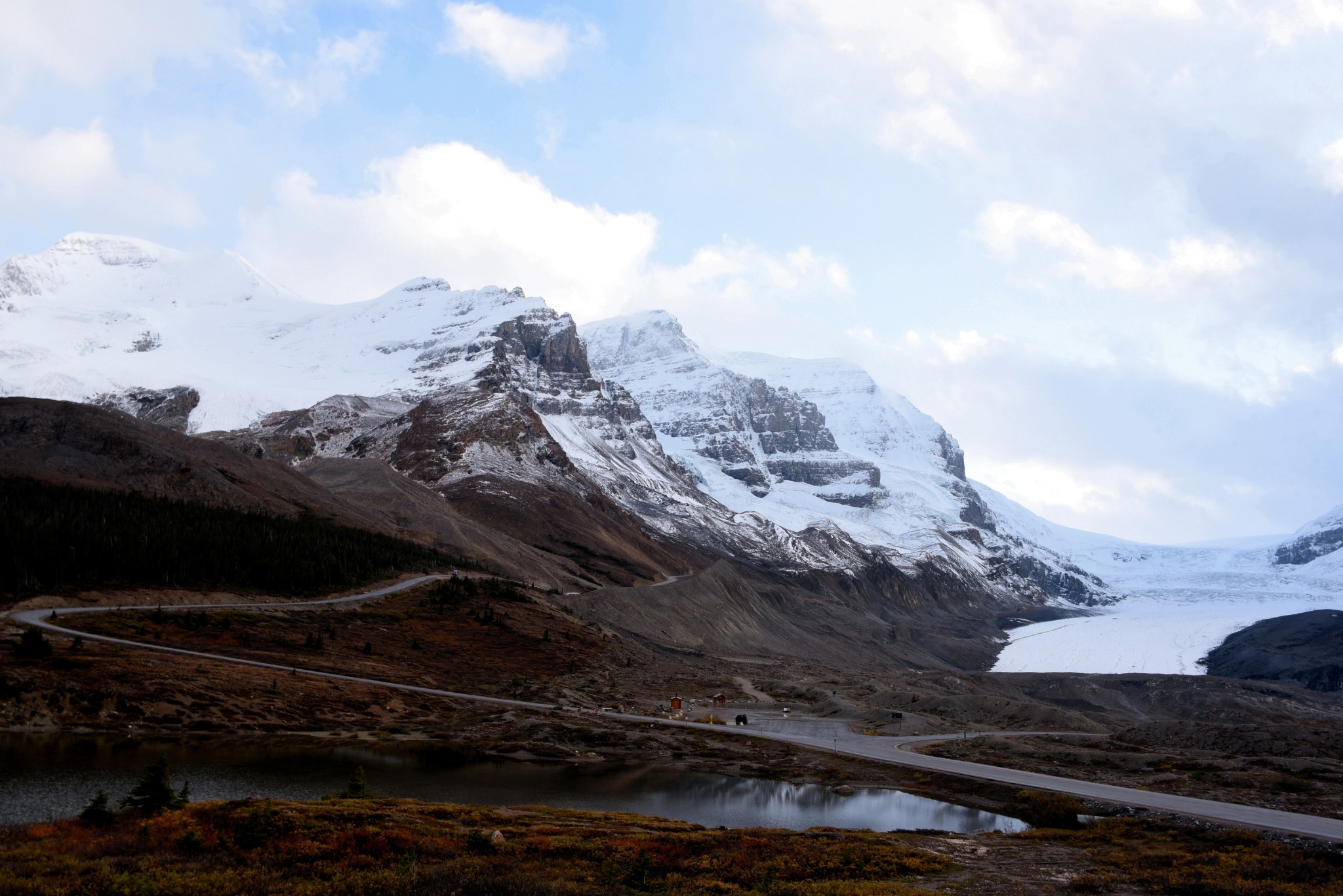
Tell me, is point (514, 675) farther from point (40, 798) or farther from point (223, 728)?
point (40, 798)

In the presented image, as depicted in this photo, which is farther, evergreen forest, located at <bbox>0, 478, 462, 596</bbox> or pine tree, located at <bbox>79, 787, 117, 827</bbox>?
evergreen forest, located at <bbox>0, 478, 462, 596</bbox>

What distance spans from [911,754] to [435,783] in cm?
3073

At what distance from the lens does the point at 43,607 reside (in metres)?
73.0

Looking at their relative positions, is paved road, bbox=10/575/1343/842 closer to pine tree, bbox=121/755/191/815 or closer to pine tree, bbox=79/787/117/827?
pine tree, bbox=121/755/191/815

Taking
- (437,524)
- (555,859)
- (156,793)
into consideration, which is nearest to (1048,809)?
(555,859)

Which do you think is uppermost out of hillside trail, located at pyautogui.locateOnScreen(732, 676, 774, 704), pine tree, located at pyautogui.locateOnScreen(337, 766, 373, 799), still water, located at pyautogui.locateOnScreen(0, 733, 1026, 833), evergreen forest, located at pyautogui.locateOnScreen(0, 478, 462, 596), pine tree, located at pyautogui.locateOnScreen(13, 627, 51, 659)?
evergreen forest, located at pyautogui.locateOnScreen(0, 478, 462, 596)

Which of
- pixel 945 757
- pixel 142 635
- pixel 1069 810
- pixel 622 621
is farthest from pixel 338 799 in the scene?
pixel 622 621

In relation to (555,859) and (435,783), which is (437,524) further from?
(555,859)

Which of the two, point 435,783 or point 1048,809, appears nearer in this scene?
point 1048,809

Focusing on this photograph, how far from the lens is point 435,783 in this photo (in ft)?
150

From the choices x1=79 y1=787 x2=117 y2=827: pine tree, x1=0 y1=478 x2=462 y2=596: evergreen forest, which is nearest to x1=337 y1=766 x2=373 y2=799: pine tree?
x1=79 y1=787 x2=117 y2=827: pine tree

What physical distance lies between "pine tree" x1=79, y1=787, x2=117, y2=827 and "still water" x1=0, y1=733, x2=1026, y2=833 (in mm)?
7345

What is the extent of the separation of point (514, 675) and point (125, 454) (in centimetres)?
7803

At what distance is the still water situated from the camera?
3872 centimetres
